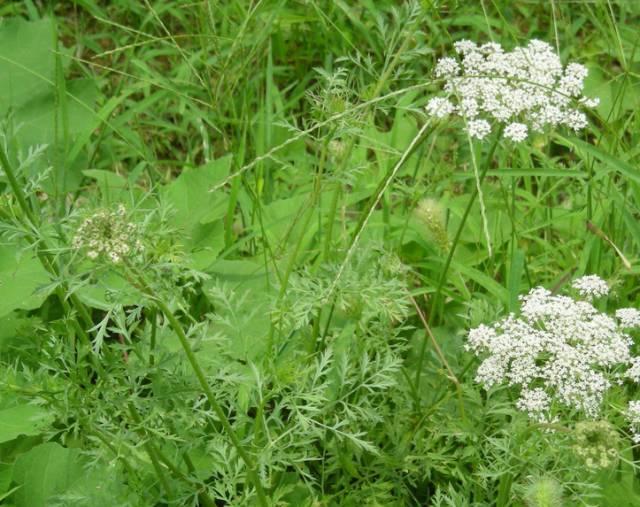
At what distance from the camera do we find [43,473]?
7.83 ft

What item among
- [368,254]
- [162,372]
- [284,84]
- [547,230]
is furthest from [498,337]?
[284,84]

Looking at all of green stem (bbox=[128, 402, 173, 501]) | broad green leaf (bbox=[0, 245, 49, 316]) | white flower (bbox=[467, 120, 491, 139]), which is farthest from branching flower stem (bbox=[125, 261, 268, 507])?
broad green leaf (bbox=[0, 245, 49, 316])

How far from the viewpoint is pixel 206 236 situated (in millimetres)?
3139

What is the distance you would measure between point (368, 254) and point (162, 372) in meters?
0.69

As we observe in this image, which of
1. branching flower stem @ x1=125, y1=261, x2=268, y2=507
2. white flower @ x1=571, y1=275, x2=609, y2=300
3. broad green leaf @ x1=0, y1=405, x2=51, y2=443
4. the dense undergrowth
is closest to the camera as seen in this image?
branching flower stem @ x1=125, y1=261, x2=268, y2=507

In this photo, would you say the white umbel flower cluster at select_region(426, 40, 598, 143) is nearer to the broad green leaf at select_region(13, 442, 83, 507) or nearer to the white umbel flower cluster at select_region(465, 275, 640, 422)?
the white umbel flower cluster at select_region(465, 275, 640, 422)

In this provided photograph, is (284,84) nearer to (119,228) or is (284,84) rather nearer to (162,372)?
(162,372)

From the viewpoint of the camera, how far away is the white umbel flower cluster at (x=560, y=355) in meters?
1.92

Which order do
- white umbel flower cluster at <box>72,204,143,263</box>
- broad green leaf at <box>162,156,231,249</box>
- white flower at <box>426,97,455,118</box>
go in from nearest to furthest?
white umbel flower cluster at <box>72,204,143,263</box>, white flower at <box>426,97,455,118</box>, broad green leaf at <box>162,156,231,249</box>

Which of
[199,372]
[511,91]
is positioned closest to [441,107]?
[511,91]

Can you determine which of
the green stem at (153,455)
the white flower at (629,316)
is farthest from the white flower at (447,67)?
the green stem at (153,455)

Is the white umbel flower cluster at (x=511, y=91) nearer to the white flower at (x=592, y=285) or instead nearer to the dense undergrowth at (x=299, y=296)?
the dense undergrowth at (x=299, y=296)

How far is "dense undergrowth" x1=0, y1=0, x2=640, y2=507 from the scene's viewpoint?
1.90 m

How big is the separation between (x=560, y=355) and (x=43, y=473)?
1.37 m
